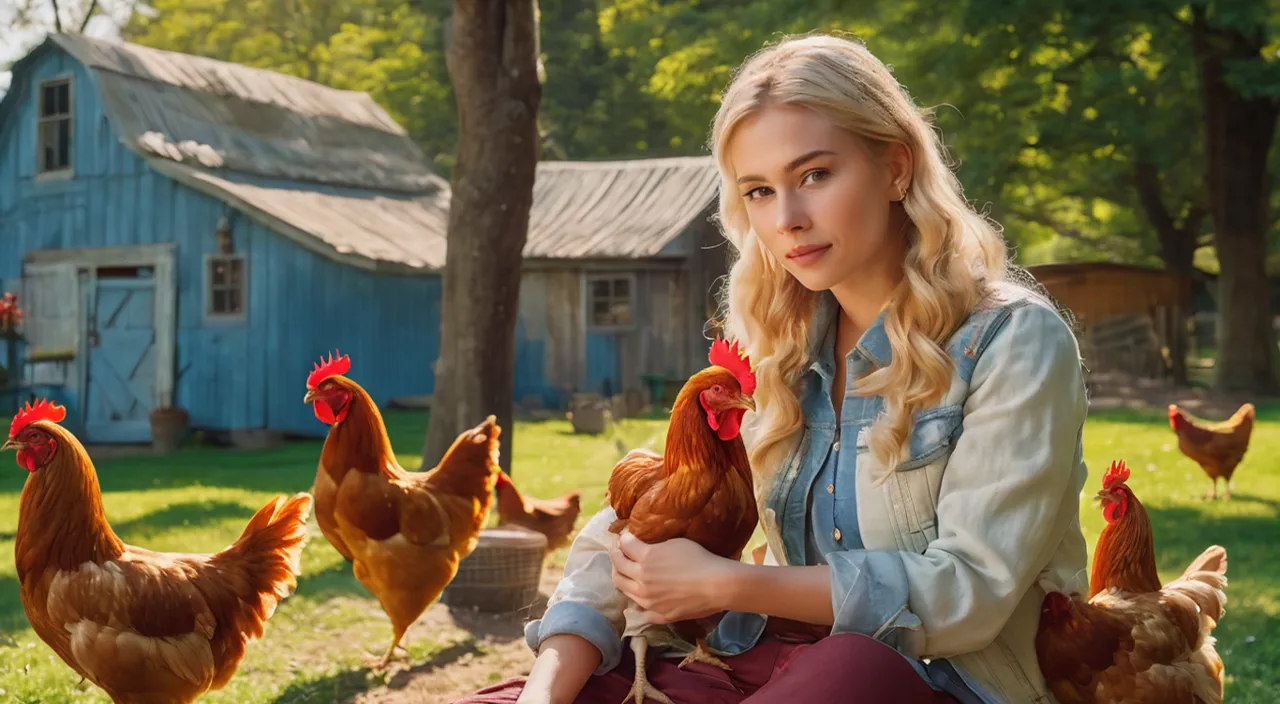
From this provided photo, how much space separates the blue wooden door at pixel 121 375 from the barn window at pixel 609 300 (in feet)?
23.9

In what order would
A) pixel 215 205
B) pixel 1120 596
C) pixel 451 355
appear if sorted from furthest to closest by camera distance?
pixel 215 205 < pixel 451 355 < pixel 1120 596

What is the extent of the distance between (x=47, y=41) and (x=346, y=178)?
460 cm

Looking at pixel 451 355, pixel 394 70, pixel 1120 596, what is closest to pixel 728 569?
pixel 1120 596

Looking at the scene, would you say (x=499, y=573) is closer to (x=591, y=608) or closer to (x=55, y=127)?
(x=591, y=608)

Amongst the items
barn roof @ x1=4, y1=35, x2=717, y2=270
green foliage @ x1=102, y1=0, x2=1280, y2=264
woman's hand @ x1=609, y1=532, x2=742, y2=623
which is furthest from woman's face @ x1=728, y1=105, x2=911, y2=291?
barn roof @ x1=4, y1=35, x2=717, y2=270

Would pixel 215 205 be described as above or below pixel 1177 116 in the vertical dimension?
below

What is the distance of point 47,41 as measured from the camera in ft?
56.5

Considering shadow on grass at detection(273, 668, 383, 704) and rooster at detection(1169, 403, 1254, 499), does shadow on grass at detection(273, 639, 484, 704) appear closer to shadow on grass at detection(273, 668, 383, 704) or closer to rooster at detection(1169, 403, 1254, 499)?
shadow on grass at detection(273, 668, 383, 704)

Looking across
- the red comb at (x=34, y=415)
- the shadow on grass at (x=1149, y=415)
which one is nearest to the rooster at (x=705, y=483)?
the red comb at (x=34, y=415)

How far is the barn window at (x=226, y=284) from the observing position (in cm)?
1672

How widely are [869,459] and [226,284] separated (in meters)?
15.6

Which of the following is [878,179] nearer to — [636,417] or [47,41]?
[636,417]

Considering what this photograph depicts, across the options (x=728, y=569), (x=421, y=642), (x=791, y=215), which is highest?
(x=791, y=215)

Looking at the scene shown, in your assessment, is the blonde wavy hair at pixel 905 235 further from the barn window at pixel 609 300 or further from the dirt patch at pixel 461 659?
the barn window at pixel 609 300
